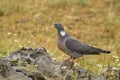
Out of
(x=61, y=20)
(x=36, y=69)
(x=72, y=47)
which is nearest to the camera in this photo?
(x=36, y=69)

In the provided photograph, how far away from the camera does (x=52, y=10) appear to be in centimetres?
1398

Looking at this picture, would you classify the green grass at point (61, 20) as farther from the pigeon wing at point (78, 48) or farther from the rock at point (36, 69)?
the rock at point (36, 69)

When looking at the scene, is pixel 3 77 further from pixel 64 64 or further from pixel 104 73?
pixel 104 73

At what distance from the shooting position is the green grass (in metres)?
→ 11.7

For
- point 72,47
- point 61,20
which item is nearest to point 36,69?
point 72,47

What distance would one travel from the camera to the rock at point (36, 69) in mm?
6151

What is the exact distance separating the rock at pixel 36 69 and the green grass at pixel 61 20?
10.6ft

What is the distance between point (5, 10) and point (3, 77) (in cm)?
757

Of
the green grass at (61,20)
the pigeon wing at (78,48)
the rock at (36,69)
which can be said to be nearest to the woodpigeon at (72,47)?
the pigeon wing at (78,48)

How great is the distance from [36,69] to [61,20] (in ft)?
22.9

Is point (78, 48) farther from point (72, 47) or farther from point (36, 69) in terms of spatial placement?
point (36, 69)

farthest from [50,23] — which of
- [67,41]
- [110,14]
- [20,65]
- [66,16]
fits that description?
[20,65]

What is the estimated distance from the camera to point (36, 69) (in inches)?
253

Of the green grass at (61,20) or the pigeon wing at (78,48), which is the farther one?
the green grass at (61,20)
